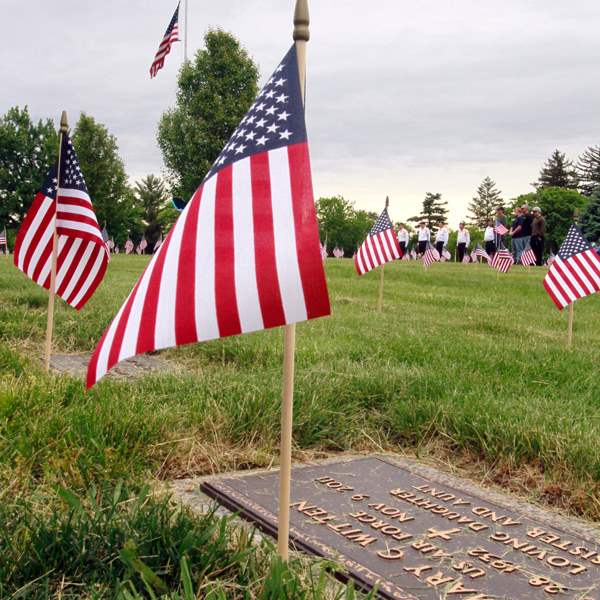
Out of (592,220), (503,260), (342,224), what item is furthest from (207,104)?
(342,224)

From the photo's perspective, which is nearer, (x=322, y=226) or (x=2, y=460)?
(x=2, y=460)

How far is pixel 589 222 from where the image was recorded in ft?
146

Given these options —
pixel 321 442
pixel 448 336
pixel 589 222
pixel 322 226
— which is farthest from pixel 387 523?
pixel 322 226

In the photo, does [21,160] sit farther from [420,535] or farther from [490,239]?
[420,535]

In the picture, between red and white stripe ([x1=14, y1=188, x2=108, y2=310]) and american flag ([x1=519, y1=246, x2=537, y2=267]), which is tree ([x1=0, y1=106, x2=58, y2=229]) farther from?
red and white stripe ([x1=14, y1=188, x2=108, y2=310])

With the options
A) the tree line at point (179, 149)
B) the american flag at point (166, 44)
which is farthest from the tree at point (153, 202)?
the american flag at point (166, 44)

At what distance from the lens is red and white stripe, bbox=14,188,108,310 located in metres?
5.78

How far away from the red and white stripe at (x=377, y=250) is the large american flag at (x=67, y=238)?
565cm

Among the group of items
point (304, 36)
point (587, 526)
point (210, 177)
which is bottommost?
point (587, 526)

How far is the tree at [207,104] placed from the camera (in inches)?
1773

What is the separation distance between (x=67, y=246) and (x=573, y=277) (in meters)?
5.27

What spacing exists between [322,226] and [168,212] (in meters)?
28.1

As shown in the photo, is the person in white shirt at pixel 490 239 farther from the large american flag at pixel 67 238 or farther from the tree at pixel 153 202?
the tree at pixel 153 202

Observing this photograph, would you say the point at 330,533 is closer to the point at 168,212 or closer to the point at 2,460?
the point at 2,460
